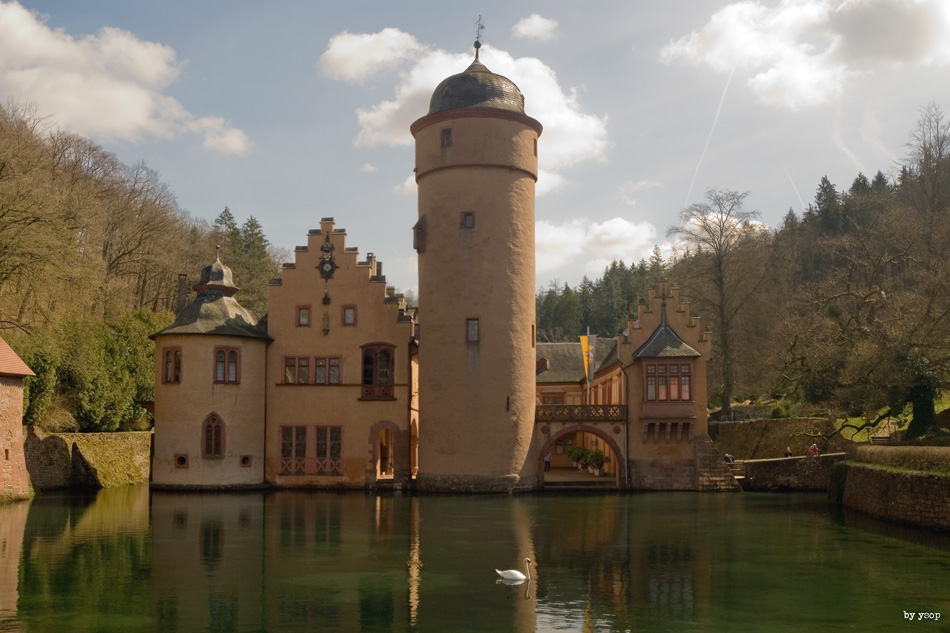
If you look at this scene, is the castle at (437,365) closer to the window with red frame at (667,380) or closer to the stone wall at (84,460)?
the window with red frame at (667,380)

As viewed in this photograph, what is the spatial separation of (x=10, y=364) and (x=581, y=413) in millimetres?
21041

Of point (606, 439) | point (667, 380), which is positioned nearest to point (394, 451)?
point (606, 439)

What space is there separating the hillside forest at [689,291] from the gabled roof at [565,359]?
19.3 ft

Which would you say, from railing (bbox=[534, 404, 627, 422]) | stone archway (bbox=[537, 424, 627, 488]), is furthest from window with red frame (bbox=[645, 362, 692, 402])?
stone archway (bbox=[537, 424, 627, 488])

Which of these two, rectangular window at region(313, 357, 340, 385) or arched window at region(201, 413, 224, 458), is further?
rectangular window at region(313, 357, 340, 385)

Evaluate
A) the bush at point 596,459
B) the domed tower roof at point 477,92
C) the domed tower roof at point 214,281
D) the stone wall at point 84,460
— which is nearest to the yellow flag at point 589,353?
the bush at point 596,459

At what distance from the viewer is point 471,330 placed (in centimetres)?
3475

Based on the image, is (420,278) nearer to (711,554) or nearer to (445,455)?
(445,455)

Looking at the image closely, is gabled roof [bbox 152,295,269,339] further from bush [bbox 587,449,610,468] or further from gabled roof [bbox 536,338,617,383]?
gabled roof [bbox 536,338,617,383]

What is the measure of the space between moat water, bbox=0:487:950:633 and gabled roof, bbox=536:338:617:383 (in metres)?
21.5

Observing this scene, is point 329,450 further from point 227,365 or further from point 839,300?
point 839,300

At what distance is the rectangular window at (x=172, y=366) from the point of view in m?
35.9

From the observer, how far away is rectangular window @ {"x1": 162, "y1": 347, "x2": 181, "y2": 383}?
3591 cm

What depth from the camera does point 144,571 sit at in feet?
57.2
